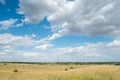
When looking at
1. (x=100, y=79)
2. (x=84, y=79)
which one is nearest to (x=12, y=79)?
(x=84, y=79)

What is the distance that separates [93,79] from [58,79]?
5.06 m

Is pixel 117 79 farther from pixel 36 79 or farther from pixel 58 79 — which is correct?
pixel 36 79

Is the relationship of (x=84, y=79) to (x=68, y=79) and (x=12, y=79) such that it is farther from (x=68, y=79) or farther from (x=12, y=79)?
(x=12, y=79)

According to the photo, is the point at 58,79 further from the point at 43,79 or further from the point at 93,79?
the point at 93,79

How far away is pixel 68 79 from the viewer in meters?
29.6

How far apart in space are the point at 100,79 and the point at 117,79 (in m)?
2.38

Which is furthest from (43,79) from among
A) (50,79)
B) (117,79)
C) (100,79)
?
(117,79)

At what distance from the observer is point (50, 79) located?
2886 centimetres

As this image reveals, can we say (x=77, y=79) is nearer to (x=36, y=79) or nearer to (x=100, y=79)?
(x=100, y=79)

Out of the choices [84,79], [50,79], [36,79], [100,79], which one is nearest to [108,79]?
[100,79]

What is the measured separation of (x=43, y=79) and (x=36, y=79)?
1.02 metres

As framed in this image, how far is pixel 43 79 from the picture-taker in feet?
95.0

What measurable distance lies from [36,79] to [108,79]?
10.3 meters

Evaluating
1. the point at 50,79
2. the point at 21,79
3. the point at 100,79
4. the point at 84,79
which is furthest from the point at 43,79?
the point at 100,79
